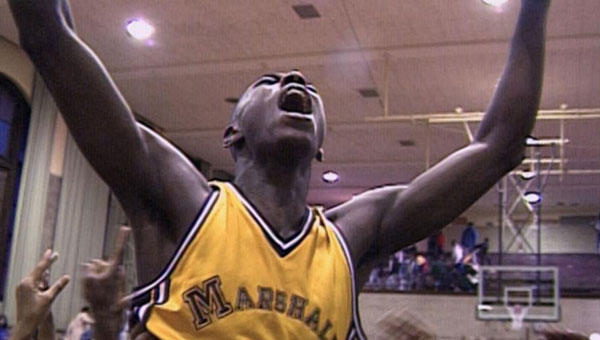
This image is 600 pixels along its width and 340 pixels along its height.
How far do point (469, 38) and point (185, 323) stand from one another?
8.06m

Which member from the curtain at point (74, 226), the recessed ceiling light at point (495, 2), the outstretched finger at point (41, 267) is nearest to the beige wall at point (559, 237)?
the curtain at point (74, 226)

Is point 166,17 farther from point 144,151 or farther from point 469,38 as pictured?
point 144,151

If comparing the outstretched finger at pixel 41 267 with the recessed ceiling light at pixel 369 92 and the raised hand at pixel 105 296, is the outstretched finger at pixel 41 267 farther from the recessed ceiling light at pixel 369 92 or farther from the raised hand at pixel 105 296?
the recessed ceiling light at pixel 369 92

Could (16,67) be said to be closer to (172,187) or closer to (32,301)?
(32,301)

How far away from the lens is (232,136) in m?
1.81

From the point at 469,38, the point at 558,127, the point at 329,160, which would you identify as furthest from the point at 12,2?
the point at 329,160

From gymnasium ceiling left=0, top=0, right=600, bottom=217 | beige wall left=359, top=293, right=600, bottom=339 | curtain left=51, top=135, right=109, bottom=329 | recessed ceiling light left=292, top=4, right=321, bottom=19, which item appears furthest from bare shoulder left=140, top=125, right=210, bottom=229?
curtain left=51, top=135, right=109, bottom=329

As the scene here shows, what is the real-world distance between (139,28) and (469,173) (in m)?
7.78

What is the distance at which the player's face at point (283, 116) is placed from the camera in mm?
1688

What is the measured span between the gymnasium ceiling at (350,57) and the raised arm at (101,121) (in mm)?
6821

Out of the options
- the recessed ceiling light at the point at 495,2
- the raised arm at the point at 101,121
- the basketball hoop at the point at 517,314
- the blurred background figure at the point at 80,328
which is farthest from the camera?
the basketball hoop at the point at 517,314

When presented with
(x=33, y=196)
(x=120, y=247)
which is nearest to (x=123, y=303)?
(x=120, y=247)

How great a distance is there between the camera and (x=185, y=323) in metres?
1.44

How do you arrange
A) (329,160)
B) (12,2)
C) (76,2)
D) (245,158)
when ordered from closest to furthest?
(12,2) → (245,158) → (76,2) → (329,160)
